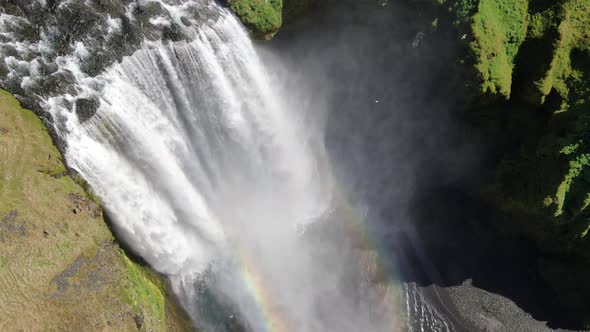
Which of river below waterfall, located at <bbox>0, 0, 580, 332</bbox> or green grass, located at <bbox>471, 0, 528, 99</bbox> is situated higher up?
green grass, located at <bbox>471, 0, 528, 99</bbox>

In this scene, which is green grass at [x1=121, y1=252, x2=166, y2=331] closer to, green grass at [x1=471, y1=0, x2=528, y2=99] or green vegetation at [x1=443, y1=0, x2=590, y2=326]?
green vegetation at [x1=443, y1=0, x2=590, y2=326]

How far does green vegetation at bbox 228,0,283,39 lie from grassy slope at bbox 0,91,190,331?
868cm

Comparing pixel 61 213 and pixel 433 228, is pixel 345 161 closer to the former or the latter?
pixel 433 228

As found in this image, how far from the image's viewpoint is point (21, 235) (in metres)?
13.0

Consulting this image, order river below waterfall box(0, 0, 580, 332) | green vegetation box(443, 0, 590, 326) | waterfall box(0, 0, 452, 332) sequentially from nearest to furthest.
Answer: waterfall box(0, 0, 452, 332) → river below waterfall box(0, 0, 580, 332) → green vegetation box(443, 0, 590, 326)

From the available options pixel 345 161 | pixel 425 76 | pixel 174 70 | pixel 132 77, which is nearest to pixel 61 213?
pixel 132 77

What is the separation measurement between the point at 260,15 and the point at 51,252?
465 inches

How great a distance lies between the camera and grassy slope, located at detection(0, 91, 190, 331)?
12.6 meters

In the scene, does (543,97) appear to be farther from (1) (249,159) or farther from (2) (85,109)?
(2) (85,109)

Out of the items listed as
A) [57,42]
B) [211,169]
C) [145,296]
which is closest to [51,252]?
[145,296]

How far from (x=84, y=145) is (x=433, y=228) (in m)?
15.5

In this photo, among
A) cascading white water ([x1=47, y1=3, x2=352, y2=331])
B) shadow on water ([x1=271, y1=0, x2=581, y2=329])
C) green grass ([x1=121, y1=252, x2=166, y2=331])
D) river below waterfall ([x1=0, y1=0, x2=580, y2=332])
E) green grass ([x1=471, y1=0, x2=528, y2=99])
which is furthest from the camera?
Result: shadow on water ([x1=271, y1=0, x2=581, y2=329])

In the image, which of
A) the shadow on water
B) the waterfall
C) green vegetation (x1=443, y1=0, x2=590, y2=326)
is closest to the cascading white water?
the waterfall

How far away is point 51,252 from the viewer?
43.6 ft
